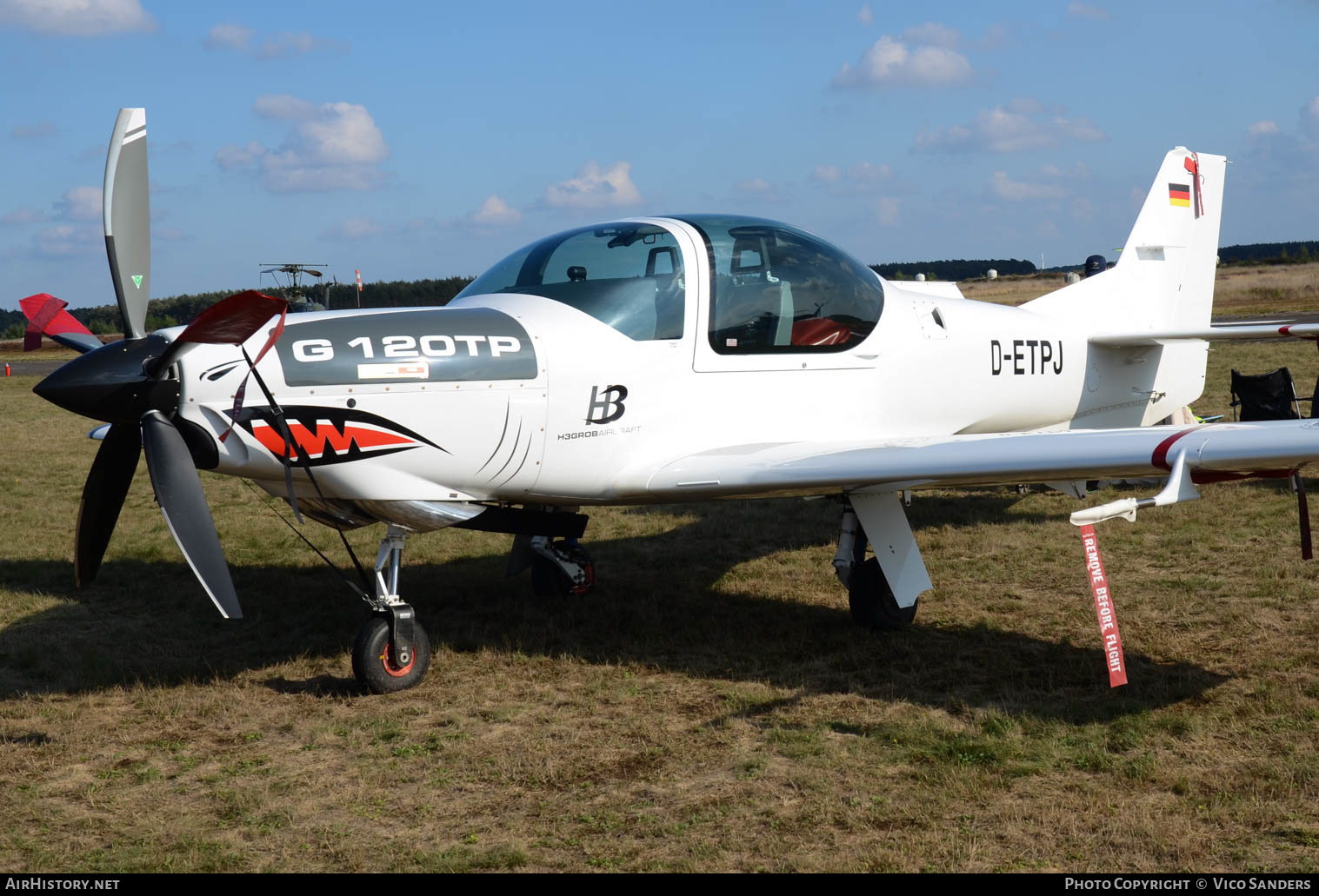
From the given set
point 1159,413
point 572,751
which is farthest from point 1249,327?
point 572,751

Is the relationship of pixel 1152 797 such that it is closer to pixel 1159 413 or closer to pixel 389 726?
pixel 389 726

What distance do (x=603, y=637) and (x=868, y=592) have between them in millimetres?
1659

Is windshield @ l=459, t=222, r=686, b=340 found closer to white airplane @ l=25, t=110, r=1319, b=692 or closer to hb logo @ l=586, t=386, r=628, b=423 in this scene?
white airplane @ l=25, t=110, r=1319, b=692

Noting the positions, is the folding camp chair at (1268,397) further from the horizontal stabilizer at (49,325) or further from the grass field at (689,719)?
the horizontal stabilizer at (49,325)

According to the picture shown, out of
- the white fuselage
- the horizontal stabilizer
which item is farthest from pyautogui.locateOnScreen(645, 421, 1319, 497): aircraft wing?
→ the horizontal stabilizer

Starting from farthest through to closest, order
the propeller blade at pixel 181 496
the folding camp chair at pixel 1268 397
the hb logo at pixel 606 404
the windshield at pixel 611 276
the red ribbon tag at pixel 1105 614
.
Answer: the folding camp chair at pixel 1268 397 → the windshield at pixel 611 276 → the hb logo at pixel 606 404 → the propeller blade at pixel 181 496 → the red ribbon tag at pixel 1105 614

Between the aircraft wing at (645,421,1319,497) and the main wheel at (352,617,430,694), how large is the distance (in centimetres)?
157

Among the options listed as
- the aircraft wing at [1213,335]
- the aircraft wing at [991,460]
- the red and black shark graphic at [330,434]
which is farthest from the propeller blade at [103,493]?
the aircraft wing at [1213,335]

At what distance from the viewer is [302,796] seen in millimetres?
4512

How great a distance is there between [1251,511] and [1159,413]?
129 centimetres

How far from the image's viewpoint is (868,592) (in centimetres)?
667

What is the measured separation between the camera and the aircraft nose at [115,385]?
4832 mm

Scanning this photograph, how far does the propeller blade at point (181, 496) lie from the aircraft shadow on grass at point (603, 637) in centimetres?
124

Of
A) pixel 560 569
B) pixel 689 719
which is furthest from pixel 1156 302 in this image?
pixel 689 719
